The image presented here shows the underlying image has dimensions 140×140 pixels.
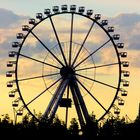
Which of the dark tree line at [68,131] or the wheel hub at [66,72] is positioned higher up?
the wheel hub at [66,72]

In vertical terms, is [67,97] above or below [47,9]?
below

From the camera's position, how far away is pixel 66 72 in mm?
116062

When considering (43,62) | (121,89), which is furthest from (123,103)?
(43,62)

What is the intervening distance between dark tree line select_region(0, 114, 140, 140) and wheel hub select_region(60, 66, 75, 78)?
5.85m

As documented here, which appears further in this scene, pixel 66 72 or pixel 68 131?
pixel 68 131

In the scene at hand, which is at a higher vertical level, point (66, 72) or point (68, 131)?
point (66, 72)

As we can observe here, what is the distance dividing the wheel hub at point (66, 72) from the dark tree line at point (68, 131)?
5.85m

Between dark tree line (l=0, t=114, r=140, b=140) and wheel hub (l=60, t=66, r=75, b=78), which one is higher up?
wheel hub (l=60, t=66, r=75, b=78)

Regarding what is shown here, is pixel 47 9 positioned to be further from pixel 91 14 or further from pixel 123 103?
pixel 123 103

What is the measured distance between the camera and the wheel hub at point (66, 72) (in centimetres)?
11588

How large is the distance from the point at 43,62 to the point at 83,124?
8997 mm

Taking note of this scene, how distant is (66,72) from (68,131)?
31.9 feet

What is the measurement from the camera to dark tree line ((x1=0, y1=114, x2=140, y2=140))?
115188mm

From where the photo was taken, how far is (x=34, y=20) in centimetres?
11750
